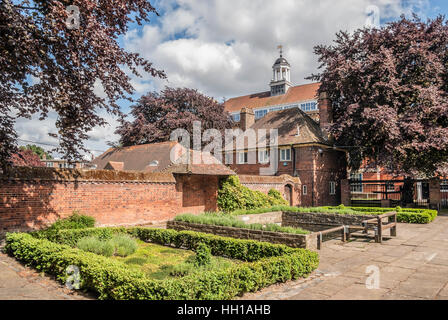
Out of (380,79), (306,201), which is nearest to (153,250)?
(306,201)

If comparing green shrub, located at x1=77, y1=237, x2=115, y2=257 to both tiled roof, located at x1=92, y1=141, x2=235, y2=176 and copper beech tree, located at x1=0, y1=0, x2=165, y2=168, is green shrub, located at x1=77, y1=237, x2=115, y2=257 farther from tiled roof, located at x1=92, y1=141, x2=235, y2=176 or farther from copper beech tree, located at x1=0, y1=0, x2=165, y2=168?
tiled roof, located at x1=92, y1=141, x2=235, y2=176

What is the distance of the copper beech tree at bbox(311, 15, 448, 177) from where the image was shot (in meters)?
20.9

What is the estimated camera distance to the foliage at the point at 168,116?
31047mm

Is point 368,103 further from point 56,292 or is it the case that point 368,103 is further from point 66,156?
point 56,292

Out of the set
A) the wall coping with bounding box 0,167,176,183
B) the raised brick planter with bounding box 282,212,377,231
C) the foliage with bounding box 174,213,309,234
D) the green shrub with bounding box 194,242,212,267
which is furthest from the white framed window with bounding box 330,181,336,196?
the green shrub with bounding box 194,242,212,267

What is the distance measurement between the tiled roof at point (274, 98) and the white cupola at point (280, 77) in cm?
160

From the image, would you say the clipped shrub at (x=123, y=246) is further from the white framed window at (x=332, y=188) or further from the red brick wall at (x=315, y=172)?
the white framed window at (x=332, y=188)

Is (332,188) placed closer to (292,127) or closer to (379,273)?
(292,127)

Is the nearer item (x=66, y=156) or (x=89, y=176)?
(x=66, y=156)

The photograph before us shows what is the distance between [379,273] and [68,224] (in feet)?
32.5

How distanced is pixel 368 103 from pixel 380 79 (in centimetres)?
189

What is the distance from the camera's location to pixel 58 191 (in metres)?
11.7

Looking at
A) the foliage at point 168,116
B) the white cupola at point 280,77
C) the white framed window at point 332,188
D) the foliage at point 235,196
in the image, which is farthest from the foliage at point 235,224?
the white cupola at point 280,77
